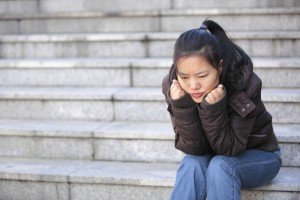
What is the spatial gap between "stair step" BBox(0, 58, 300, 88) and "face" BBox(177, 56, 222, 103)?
129 cm

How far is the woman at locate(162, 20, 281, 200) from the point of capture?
227 centimetres

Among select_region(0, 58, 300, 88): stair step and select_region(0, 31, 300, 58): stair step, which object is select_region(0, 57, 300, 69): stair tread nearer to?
select_region(0, 58, 300, 88): stair step

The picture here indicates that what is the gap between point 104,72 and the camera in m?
3.78

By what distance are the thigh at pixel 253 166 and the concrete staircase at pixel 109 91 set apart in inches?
5.7

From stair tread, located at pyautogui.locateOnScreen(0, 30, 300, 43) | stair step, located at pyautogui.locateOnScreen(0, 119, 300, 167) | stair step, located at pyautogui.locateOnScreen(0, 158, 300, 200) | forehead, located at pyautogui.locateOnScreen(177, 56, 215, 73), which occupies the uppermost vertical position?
forehead, located at pyautogui.locateOnScreen(177, 56, 215, 73)

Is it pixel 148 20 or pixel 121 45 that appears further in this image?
pixel 148 20

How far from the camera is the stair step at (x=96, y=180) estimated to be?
9.27 ft

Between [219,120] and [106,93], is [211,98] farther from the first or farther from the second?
[106,93]

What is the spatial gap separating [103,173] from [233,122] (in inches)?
36.5

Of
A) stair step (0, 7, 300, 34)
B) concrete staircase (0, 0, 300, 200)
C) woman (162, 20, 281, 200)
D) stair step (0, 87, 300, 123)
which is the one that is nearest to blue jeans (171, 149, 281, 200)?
woman (162, 20, 281, 200)

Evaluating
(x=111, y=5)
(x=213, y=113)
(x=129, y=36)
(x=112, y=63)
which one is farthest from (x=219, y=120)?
(x=111, y=5)

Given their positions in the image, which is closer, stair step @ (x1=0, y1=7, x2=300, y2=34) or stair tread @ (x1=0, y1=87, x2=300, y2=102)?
stair tread @ (x1=0, y1=87, x2=300, y2=102)

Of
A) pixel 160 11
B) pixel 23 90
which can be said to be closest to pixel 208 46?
pixel 23 90

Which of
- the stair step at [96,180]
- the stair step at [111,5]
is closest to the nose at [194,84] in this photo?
the stair step at [96,180]
